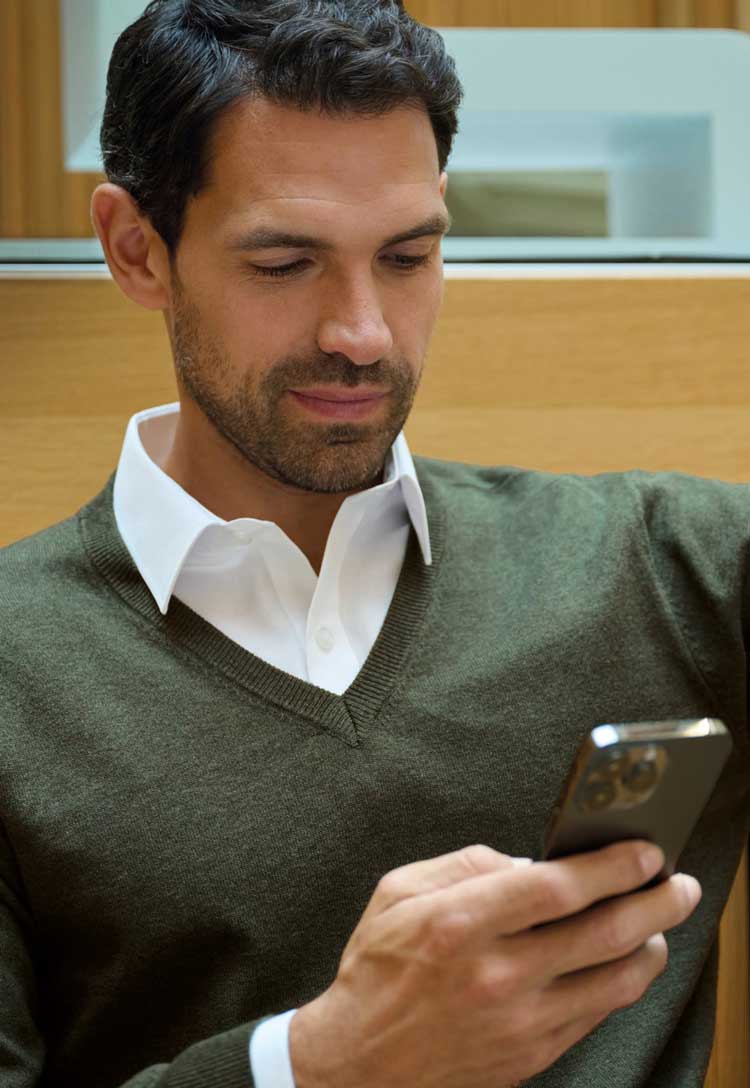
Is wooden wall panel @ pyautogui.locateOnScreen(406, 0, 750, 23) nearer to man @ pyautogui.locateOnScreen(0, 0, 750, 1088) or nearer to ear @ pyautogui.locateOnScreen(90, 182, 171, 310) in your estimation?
man @ pyautogui.locateOnScreen(0, 0, 750, 1088)

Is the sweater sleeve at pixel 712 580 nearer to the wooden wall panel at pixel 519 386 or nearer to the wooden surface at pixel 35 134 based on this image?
the wooden wall panel at pixel 519 386

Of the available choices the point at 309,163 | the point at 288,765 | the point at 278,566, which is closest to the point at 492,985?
the point at 288,765

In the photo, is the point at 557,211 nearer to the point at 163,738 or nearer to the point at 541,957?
the point at 163,738

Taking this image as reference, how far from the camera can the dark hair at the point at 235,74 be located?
0.79 metres

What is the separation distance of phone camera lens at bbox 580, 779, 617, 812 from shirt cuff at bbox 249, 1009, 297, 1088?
0.71ft

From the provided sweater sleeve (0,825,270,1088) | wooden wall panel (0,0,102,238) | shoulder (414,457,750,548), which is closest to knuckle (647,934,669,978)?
sweater sleeve (0,825,270,1088)

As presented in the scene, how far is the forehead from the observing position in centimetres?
78

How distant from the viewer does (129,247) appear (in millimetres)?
892

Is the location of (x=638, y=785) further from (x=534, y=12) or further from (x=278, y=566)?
(x=534, y=12)

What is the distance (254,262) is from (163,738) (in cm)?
28

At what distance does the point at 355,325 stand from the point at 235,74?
0.17 m

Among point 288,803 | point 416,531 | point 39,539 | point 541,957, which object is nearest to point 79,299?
point 39,539

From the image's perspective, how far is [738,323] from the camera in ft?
3.37

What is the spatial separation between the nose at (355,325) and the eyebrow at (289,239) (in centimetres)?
3
